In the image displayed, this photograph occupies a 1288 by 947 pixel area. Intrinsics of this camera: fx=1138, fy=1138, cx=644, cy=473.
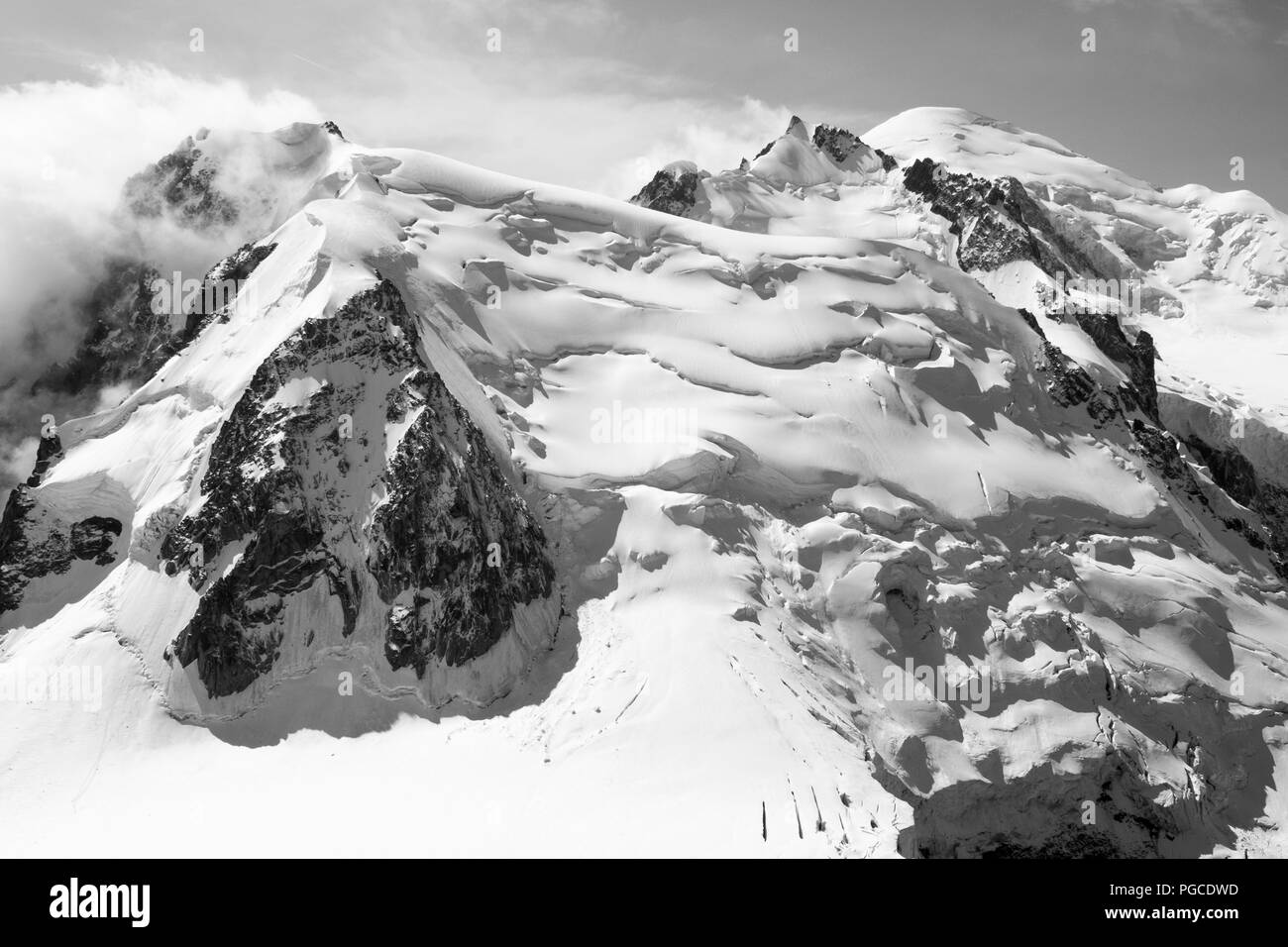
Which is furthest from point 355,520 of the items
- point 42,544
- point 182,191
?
point 182,191

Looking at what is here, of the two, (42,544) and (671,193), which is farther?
(671,193)

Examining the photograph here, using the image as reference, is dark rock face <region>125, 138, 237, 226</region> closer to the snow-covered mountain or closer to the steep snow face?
the snow-covered mountain

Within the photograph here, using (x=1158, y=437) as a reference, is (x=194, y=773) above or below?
below

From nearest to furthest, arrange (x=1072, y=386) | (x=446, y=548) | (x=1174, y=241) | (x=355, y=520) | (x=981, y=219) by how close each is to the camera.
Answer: (x=446, y=548) → (x=355, y=520) → (x=1072, y=386) → (x=981, y=219) → (x=1174, y=241)

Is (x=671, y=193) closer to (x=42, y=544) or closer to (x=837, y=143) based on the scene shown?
(x=837, y=143)
